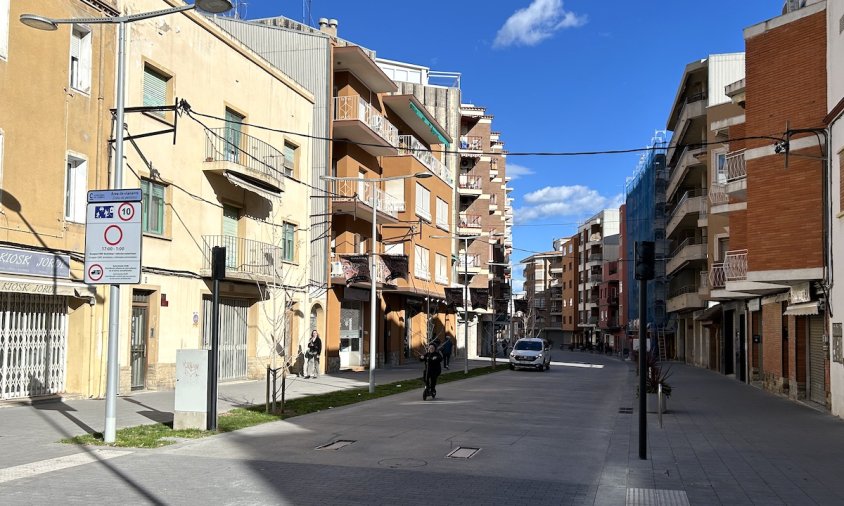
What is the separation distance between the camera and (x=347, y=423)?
15.3 m

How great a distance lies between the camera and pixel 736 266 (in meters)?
25.7

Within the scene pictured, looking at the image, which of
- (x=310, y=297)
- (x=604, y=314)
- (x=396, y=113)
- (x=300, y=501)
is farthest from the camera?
(x=604, y=314)

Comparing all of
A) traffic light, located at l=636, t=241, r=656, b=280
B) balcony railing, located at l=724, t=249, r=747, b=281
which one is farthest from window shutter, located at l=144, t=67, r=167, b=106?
balcony railing, located at l=724, t=249, r=747, b=281

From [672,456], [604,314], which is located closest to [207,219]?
[672,456]

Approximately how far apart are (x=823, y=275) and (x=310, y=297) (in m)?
18.6

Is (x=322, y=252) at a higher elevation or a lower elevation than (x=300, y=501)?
higher

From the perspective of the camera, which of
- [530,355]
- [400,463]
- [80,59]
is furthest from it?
[530,355]

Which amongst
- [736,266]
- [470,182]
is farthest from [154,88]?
[470,182]

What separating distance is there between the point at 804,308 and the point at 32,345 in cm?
1854

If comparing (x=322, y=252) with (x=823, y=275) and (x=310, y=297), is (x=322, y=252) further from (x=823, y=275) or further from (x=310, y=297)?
(x=823, y=275)

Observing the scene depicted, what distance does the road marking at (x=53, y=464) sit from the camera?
935cm

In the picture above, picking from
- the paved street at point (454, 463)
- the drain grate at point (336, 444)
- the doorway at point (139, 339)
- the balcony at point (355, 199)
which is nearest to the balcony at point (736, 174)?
the paved street at point (454, 463)

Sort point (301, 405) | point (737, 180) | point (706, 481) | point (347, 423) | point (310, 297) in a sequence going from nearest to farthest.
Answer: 1. point (706, 481)
2. point (347, 423)
3. point (301, 405)
4. point (737, 180)
5. point (310, 297)

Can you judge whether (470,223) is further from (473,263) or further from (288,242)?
(288,242)
